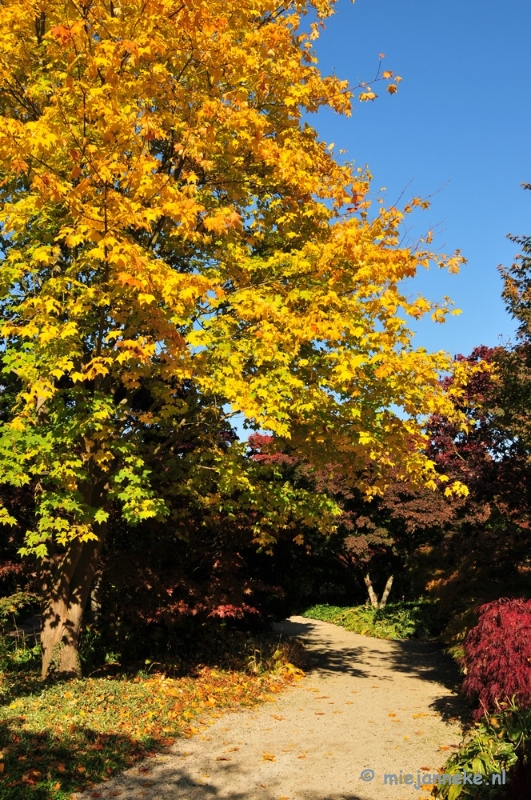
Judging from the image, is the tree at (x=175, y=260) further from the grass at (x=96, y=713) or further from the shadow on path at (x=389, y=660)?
the shadow on path at (x=389, y=660)

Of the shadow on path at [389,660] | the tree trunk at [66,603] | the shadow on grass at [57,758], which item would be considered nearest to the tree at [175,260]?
the tree trunk at [66,603]

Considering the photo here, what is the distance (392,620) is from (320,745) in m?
10.7

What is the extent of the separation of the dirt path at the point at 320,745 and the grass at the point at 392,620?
15.4 ft

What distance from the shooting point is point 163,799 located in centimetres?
487

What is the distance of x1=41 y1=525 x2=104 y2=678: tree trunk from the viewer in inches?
323

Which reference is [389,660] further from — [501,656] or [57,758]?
[57,758]

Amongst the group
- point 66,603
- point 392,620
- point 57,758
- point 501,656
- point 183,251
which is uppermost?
point 183,251

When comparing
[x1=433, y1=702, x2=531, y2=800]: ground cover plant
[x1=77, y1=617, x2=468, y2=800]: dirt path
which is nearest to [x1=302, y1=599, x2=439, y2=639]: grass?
[x1=77, y1=617, x2=468, y2=800]: dirt path

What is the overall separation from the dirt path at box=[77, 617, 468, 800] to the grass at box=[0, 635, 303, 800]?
0.26 meters

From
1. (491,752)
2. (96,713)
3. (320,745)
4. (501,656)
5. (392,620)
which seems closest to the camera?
(491,752)

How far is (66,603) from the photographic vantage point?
8.45 metres

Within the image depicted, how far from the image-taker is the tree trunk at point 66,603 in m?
8.21

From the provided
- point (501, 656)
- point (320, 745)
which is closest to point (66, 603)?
point (320, 745)

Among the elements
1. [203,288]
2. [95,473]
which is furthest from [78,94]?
[95,473]
